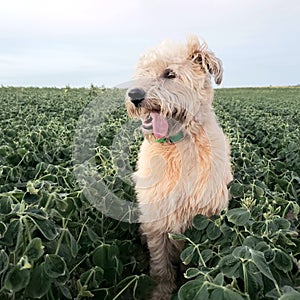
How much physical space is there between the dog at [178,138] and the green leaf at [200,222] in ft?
0.56

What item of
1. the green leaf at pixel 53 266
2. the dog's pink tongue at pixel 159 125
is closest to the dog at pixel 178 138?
the dog's pink tongue at pixel 159 125

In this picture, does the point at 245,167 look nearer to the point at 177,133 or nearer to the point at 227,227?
the point at 177,133

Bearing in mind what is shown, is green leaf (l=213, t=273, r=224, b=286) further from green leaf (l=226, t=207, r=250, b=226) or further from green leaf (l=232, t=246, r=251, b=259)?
→ green leaf (l=226, t=207, r=250, b=226)

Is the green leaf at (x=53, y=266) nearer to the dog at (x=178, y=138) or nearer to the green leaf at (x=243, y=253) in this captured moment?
the green leaf at (x=243, y=253)

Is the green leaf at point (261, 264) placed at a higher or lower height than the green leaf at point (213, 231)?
higher

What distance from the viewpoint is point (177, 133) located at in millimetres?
3080

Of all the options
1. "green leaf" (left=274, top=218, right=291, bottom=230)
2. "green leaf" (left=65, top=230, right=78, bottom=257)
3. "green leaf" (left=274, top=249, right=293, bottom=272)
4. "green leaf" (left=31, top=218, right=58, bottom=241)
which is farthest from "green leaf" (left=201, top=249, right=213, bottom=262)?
"green leaf" (left=31, top=218, right=58, bottom=241)

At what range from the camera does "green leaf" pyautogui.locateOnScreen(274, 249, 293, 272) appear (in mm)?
2121

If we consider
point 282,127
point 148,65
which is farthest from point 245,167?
point 282,127

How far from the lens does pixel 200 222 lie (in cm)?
290

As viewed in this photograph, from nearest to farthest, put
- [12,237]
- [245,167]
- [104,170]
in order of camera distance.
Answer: [12,237] → [104,170] → [245,167]

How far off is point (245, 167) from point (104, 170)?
4.08 feet

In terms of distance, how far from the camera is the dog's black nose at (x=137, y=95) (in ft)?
9.71

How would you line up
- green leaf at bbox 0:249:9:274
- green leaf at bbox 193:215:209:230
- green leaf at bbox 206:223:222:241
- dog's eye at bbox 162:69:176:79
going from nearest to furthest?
green leaf at bbox 0:249:9:274, green leaf at bbox 206:223:222:241, green leaf at bbox 193:215:209:230, dog's eye at bbox 162:69:176:79
